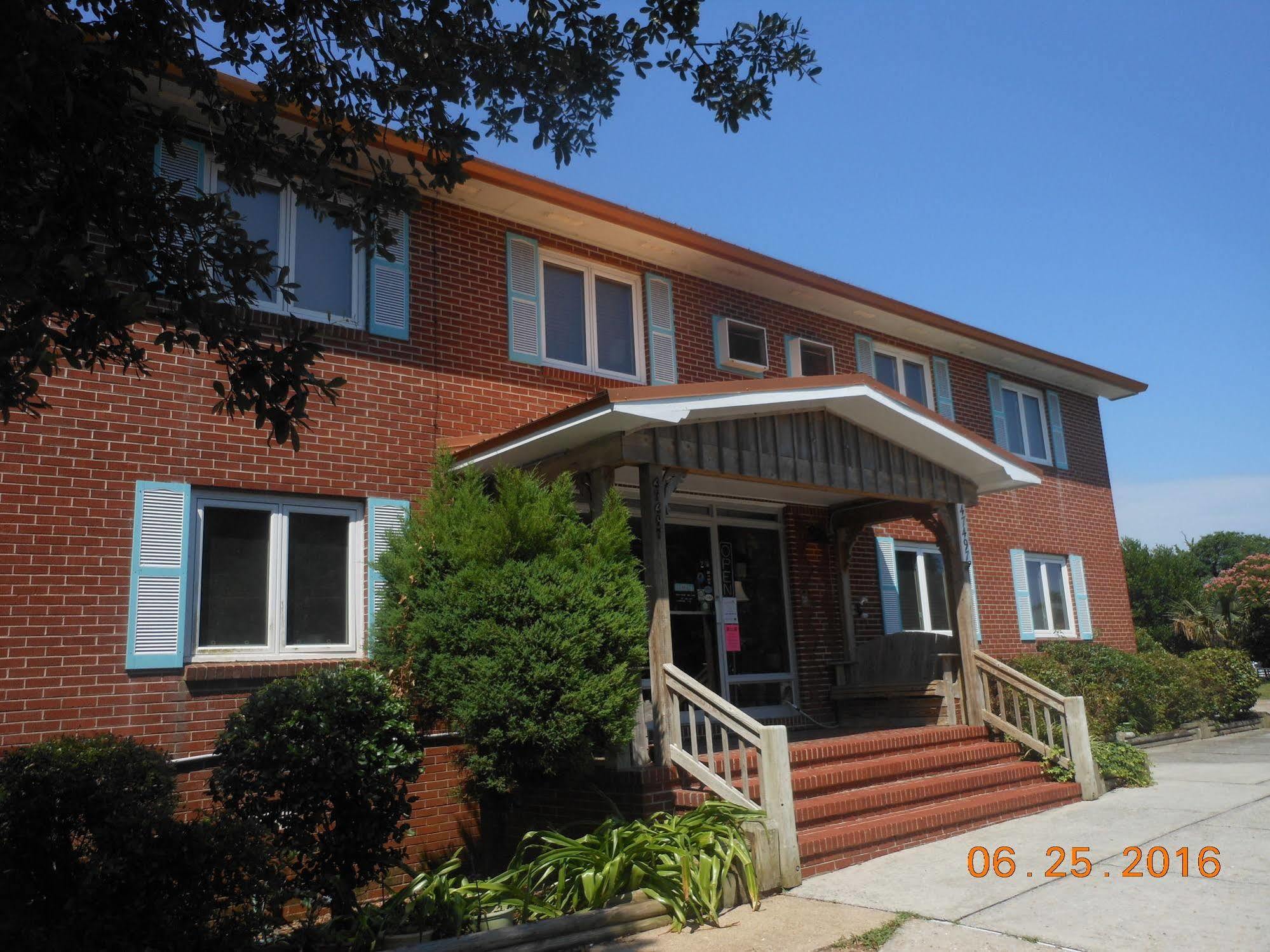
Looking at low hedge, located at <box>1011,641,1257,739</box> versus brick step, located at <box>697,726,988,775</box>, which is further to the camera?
low hedge, located at <box>1011,641,1257,739</box>

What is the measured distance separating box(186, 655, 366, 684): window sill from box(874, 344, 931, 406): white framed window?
28.6 ft

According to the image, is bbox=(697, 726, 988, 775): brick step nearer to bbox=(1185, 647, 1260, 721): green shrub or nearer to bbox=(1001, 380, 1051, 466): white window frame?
bbox=(1001, 380, 1051, 466): white window frame

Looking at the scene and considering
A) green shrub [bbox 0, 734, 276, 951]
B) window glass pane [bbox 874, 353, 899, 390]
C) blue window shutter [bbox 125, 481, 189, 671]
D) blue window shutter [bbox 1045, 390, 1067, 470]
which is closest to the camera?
green shrub [bbox 0, 734, 276, 951]

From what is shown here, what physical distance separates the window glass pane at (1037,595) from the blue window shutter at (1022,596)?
0.32m

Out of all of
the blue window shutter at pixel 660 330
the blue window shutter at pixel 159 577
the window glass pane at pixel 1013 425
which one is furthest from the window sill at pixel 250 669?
the window glass pane at pixel 1013 425

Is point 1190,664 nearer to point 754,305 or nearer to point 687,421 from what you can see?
point 754,305

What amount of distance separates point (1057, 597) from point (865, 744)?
26.4 ft

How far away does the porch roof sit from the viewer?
7914 mm

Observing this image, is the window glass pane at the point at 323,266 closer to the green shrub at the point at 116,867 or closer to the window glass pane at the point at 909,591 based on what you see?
the green shrub at the point at 116,867

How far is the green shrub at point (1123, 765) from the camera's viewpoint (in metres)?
10.2

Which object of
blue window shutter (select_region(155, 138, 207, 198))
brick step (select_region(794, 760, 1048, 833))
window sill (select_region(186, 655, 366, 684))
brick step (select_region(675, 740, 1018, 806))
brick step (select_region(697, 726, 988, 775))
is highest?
blue window shutter (select_region(155, 138, 207, 198))

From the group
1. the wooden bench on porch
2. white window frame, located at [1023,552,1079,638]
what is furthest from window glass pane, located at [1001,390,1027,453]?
the wooden bench on porch

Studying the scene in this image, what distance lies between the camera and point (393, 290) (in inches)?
375

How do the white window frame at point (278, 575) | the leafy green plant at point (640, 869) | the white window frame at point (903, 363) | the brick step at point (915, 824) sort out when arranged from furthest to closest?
the white window frame at point (903, 363)
the white window frame at point (278, 575)
the brick step at point (915, 824)
the leafy green plant at point (640, 869)
